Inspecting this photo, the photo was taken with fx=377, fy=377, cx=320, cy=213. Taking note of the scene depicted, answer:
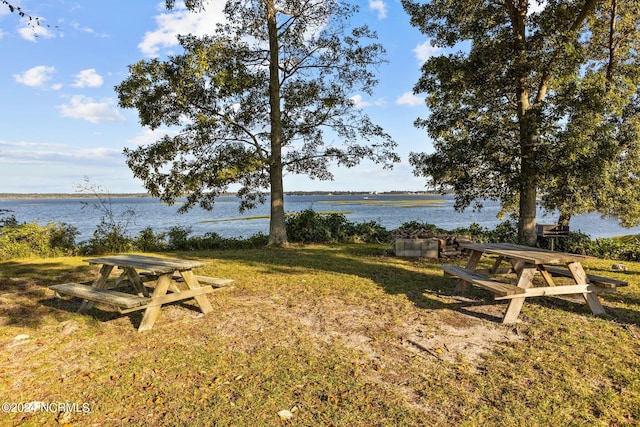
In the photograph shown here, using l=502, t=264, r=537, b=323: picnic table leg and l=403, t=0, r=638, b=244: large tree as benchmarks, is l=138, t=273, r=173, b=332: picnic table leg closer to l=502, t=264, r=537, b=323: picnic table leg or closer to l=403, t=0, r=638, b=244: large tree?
l=502, t=264, r=537, b=323: picnic table leg

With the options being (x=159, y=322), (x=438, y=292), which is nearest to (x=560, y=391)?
(x=438, y=292)

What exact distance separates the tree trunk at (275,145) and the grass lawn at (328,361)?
19.5 feet

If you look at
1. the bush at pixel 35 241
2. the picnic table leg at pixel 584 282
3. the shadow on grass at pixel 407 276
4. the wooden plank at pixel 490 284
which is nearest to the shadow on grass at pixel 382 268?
the shadow on grass at pixel 407 276

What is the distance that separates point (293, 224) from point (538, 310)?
950cm

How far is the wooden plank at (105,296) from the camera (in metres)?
4.14

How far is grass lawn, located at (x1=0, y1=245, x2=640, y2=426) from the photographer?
2760mm

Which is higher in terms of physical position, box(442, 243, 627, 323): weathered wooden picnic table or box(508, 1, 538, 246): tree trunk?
box(508, 1, 538, 246): tree trunk

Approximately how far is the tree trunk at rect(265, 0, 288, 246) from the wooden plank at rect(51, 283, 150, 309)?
7.16m

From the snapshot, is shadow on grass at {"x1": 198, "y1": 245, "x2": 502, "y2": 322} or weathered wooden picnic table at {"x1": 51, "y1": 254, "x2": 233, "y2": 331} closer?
weathered wooden picnic table at {"x1": 51, "y1": 254, "x2": 233, "y2": 331}

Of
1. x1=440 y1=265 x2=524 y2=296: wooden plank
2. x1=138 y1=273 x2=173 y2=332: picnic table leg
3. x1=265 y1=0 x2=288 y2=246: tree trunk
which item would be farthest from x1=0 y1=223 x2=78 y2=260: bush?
x1=440 y1=265 x2=524 y2=296: wooden plank

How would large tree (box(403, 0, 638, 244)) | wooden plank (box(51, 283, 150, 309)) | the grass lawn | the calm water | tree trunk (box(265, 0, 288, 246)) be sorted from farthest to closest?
the calm water
tree trunk (box(265, 0, 288, 246))
large tree (box(403, 0, 638, 244))
wooden plank (box(51, 283, 150, 309))
the grass lawn

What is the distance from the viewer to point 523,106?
393 inches

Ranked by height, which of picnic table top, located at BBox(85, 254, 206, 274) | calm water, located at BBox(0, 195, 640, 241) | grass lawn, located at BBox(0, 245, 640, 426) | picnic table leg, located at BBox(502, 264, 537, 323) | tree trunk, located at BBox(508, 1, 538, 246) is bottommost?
calm water, located at BBox(0, 195, 640, 241)

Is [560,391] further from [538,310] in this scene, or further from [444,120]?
[444,120]
